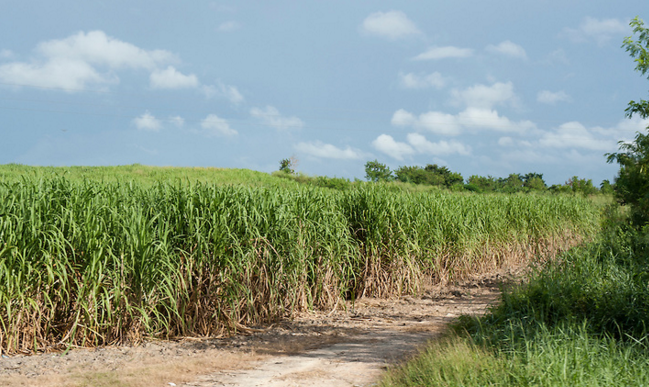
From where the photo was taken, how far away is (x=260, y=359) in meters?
4.63

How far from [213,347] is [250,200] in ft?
6.20

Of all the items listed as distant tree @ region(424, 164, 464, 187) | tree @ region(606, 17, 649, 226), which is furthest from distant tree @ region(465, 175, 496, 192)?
tree @ region(606, 17, 649, 226)

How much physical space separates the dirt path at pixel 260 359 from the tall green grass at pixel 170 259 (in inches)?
11.9

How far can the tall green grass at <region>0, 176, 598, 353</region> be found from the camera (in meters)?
4.81

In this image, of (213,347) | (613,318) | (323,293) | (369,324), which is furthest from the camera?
(323,293)

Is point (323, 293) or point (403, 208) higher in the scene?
point (403, 208)

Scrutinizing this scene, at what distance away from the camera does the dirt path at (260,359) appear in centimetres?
400

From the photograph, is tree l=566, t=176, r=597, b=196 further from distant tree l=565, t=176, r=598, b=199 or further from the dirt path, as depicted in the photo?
the dirt path

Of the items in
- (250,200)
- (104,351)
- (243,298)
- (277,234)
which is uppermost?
(250,200)

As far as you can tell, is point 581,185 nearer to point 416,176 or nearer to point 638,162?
point 416,176

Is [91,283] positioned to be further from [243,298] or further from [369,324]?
[369,324]

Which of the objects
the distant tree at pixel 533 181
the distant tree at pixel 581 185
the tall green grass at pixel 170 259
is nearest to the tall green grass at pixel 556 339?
the tall green grass at pixel 170 259

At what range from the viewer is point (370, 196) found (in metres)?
7.83

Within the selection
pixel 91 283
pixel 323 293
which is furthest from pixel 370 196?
pixel 91 283
